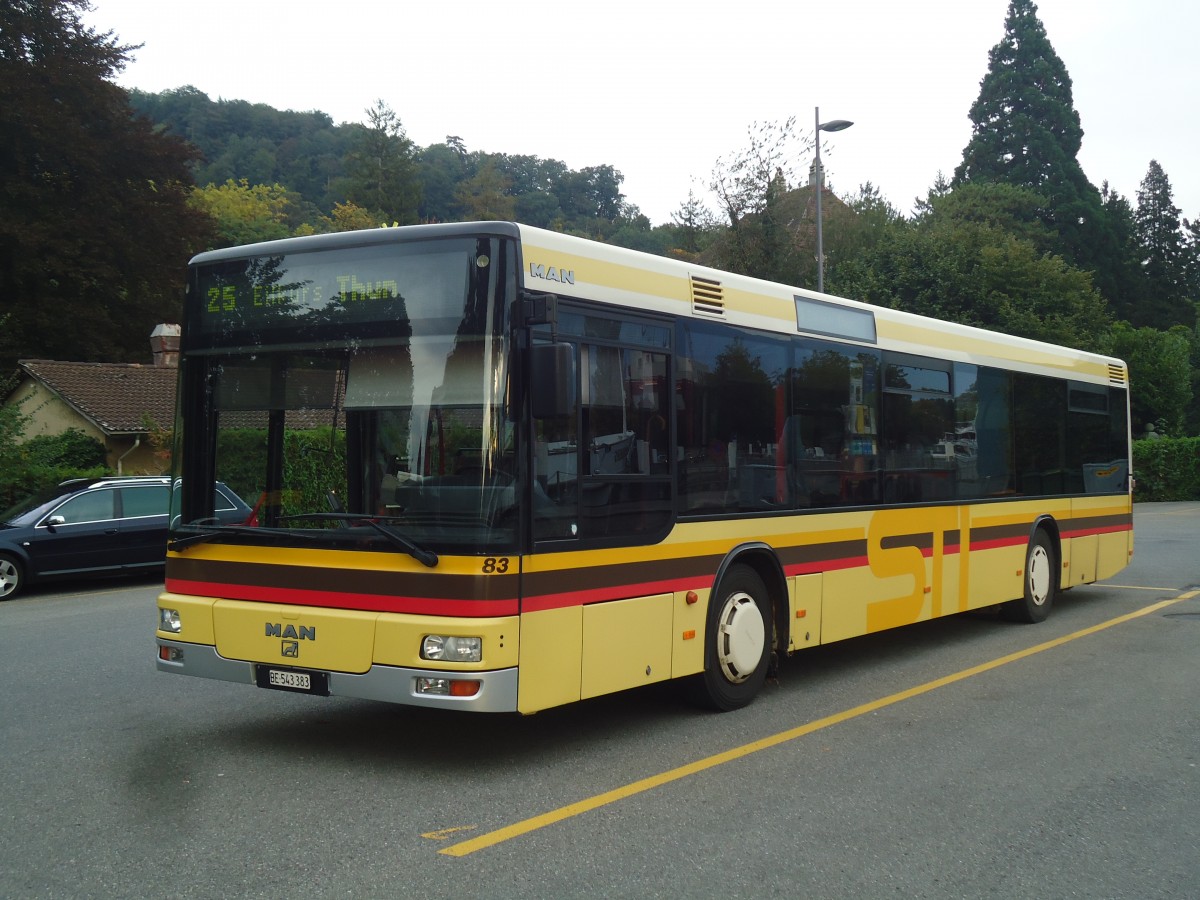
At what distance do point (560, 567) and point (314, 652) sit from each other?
1.43 metres

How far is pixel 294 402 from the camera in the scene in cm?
698

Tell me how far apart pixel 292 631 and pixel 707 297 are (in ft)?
11.5

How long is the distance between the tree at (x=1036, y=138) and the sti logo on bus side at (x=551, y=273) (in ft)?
245

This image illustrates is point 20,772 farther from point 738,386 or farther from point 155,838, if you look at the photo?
point 738,386

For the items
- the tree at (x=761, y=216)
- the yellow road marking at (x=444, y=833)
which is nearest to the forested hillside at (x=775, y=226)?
the tree at (x=761, y=216)

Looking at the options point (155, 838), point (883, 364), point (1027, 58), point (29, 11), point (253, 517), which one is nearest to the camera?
point (155, 838)

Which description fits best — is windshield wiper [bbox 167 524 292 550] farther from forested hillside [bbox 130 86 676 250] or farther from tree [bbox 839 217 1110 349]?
forested hillside [bbox 130 86 676 250]

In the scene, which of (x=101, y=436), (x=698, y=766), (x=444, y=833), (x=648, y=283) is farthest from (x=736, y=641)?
(x=101, y=436)

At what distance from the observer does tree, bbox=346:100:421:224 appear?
88938mm

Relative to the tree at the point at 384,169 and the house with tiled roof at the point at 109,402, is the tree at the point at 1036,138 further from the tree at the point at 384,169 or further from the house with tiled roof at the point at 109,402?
the house with tiled roof at the point at 109,402

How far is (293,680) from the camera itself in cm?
643

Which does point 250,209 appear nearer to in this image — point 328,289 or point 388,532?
point 328,289

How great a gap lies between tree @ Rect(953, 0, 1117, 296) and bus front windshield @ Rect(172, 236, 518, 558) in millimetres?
75314

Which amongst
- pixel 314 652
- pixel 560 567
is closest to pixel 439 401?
pixel 560 567
